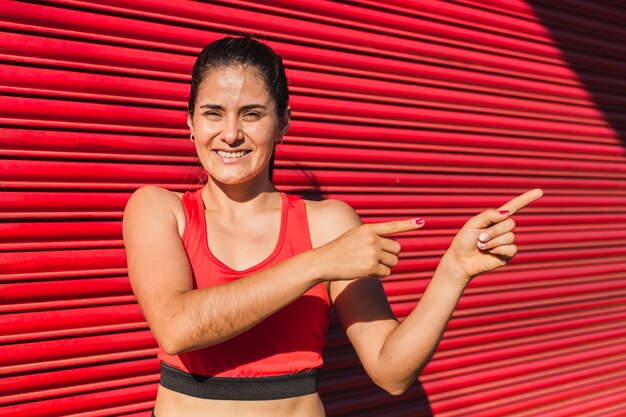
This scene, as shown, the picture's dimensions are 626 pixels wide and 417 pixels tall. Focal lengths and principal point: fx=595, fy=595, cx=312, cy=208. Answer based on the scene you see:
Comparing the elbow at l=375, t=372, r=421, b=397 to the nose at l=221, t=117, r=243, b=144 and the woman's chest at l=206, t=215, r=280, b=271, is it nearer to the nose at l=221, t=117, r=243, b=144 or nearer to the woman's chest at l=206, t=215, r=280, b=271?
the woman's chest at l=206, t=215, r=280, b=271

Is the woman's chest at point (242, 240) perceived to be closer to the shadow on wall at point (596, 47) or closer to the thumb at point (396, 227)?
the thumb at point (396, 227)

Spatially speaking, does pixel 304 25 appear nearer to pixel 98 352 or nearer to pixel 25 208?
pixel 25 208

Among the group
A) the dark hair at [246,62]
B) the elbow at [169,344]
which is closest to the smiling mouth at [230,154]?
the dark hair at [246,62]

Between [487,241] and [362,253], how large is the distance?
0.45 meters

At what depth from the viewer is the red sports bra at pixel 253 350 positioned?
215 centimetres

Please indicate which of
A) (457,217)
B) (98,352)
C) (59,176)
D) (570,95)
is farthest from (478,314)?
(59,176)

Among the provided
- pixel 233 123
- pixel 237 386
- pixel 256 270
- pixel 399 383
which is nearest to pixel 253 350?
pixel 237 386

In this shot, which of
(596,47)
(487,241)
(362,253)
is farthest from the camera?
(596,47)

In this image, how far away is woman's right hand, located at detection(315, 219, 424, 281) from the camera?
190cm

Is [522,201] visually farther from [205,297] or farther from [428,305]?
[205,297]

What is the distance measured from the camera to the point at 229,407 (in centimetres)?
214

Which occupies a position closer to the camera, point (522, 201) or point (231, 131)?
point (522, 201)

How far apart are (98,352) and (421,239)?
224 centimetres

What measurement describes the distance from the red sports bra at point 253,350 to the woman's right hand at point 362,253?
0.37 meters
